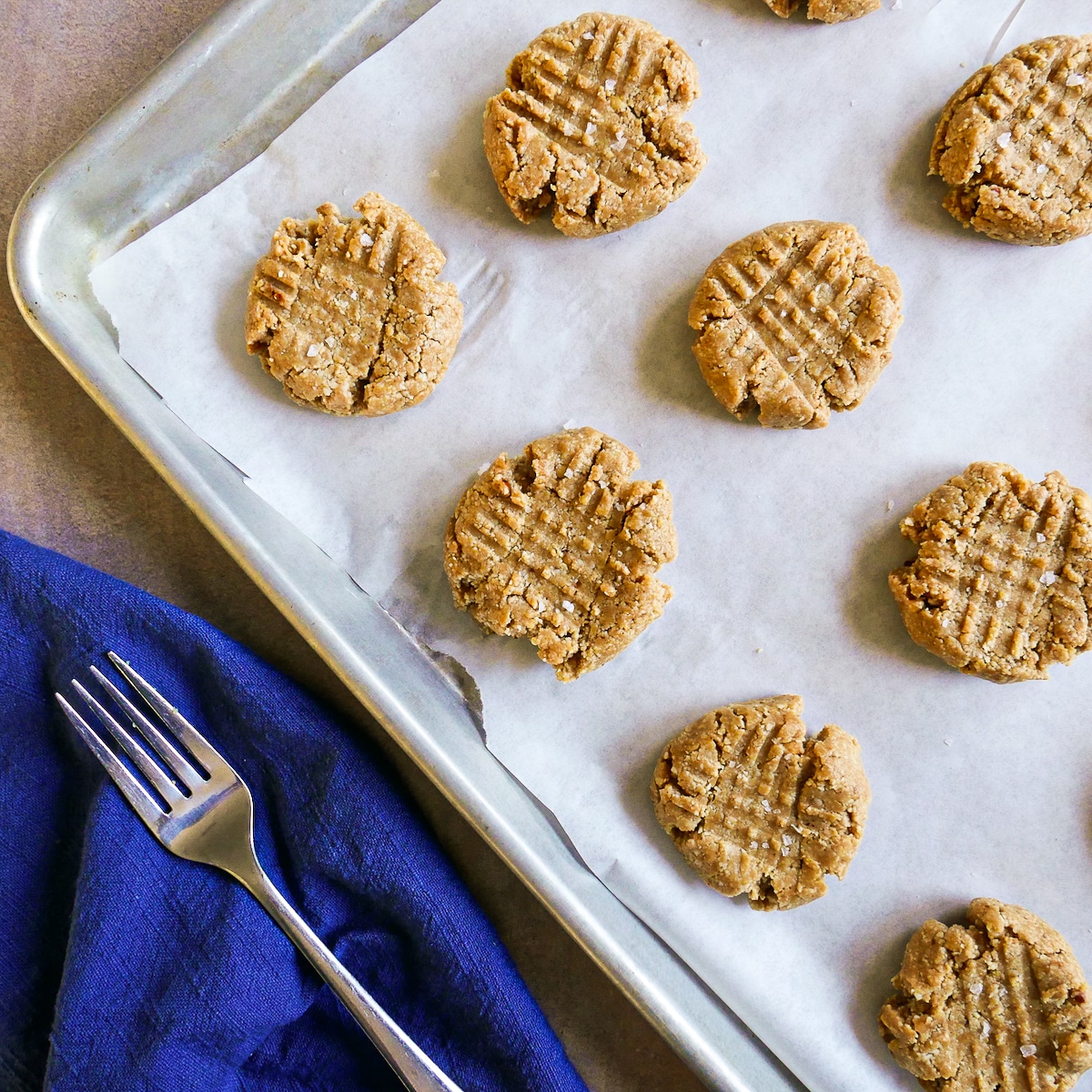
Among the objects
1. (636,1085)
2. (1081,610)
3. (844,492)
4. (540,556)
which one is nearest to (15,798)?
(540,556)

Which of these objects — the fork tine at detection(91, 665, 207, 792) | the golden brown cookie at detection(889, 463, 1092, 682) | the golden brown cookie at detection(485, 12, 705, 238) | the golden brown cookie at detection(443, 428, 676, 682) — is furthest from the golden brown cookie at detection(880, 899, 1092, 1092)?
the golden brown cookie at detection(485, 12, 705, 238)

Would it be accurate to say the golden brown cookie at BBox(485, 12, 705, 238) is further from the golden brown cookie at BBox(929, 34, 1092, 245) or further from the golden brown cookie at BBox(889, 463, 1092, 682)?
the golden brown cookie at BBox(889, 463, 1092, 682)

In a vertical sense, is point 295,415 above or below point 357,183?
below

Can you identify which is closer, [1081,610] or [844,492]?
[1081,610]

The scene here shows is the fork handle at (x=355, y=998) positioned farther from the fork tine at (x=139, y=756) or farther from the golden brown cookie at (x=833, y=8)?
the golden brown cookie at (x=833, y=8)

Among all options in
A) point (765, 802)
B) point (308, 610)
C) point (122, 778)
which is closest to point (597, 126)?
point (308, 610)

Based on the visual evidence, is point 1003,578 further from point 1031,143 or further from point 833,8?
point 833,8

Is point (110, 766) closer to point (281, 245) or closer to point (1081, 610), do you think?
point (281, 245)
